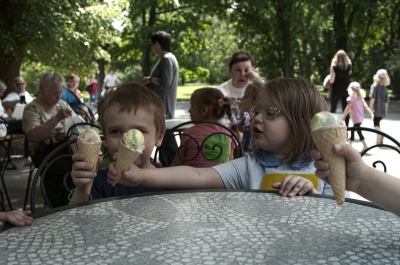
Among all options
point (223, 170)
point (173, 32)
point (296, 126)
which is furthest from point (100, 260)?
point (173, 32)

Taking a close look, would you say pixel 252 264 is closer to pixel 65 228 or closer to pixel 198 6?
pixel 65 228

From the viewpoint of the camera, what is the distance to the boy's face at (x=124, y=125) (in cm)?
220

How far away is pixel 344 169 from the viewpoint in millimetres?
1376

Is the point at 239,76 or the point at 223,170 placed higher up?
the point at 239,76

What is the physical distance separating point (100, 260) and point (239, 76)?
15.0ft

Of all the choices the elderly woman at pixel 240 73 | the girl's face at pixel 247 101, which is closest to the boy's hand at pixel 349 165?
the girl's face at pixel 247 101

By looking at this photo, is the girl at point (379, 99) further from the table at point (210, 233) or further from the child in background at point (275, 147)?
the table at point (210, 233)

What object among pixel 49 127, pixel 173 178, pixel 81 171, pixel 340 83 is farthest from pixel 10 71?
pixel 81 171

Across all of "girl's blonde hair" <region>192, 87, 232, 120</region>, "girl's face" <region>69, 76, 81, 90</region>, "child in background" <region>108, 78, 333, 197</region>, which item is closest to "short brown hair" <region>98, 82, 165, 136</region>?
"child in background" <region>108, 78, 333, 197</region>

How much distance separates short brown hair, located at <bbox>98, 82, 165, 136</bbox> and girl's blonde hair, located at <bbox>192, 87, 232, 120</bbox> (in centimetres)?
180

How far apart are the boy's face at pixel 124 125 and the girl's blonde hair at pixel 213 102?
6.32 feet

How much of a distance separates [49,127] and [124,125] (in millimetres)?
2832

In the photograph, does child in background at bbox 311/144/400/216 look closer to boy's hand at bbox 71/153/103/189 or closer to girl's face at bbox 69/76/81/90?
boy's hand at bbox 71/153/103/189

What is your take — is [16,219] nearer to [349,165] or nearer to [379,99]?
[349,165]
